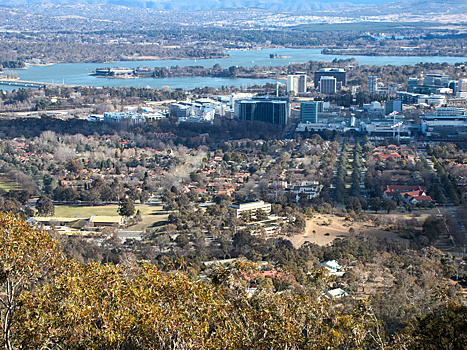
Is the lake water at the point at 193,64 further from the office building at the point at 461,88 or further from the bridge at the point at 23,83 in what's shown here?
the office building at the point at 461,88

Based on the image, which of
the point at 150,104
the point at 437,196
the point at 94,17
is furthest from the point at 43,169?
the point at 94,17

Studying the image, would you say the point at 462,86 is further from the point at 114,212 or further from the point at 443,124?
the point at 114,212

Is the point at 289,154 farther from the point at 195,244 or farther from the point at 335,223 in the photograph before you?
the point at 195,244

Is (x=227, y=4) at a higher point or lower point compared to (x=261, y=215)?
higher

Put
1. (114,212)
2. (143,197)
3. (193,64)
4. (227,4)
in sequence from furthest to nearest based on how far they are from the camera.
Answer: (227,4) → (193,64) → (143,197) → (114,212)

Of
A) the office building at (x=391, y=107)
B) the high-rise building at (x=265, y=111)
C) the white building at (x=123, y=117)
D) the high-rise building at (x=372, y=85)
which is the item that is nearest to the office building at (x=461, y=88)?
the high-rise building at (x=372, y=85)

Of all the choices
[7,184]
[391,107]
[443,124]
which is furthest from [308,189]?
[391,107]
